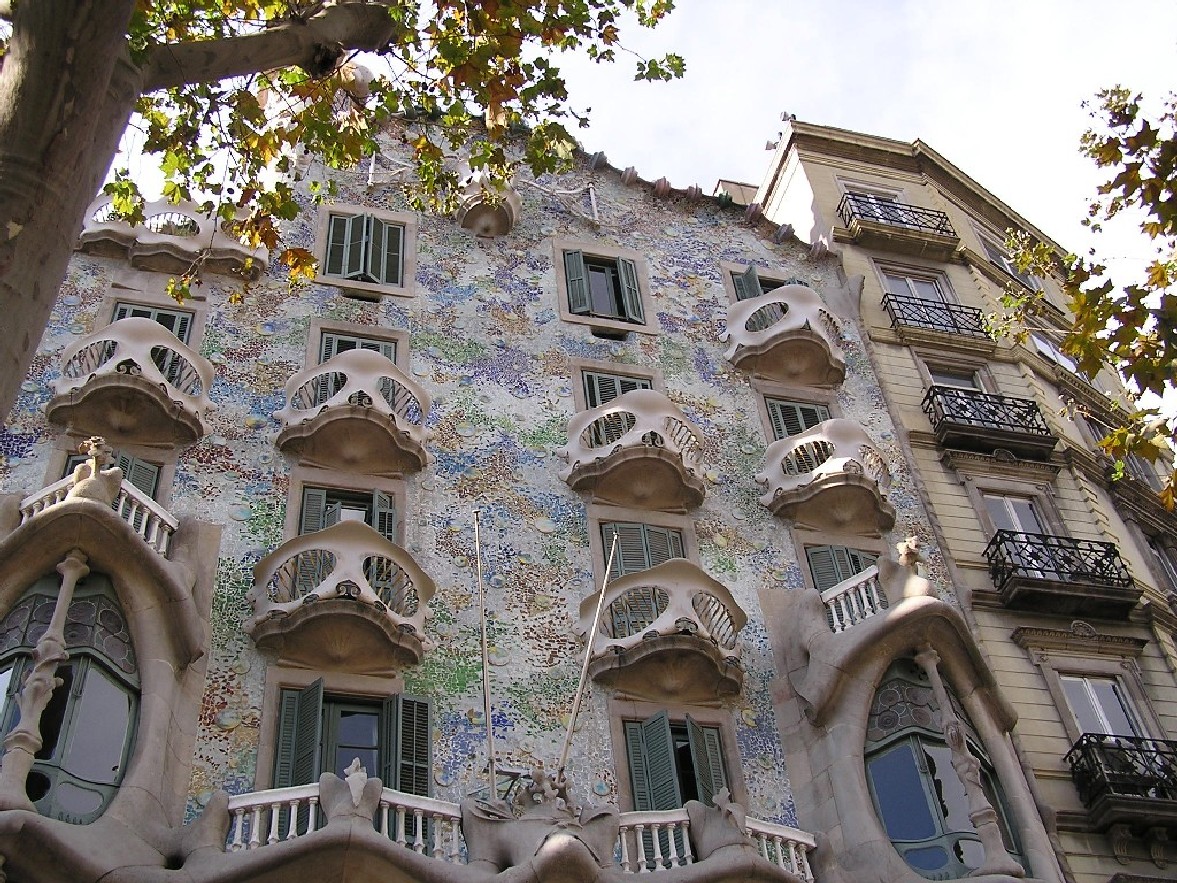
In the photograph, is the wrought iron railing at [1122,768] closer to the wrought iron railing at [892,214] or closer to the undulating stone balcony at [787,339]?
the undulating stone balcony at [787,339]

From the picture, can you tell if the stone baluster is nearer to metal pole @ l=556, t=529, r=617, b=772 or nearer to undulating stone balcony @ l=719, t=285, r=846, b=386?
metal pole @ l=556, t=529, r=617, b=772

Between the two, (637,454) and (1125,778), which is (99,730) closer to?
(637,454)

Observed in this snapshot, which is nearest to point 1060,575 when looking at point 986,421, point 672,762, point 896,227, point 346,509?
point 986,421

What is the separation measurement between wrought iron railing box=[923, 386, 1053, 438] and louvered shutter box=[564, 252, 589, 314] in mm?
5730

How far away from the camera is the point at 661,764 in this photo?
15.4m

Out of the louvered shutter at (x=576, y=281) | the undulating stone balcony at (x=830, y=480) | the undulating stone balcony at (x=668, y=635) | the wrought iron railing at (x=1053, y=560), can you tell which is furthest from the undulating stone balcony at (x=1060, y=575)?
the louvered shutter at (x=576, y=281)

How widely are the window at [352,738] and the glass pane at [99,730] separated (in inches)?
66.4

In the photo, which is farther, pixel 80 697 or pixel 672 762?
pixel 672 762

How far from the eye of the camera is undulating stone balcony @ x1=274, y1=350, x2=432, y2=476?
17.3 m

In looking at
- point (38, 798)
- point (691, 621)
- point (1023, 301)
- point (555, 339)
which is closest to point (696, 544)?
point (691, 621)

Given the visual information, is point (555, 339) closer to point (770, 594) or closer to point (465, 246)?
point (465, 246)

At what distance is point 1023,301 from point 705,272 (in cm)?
613

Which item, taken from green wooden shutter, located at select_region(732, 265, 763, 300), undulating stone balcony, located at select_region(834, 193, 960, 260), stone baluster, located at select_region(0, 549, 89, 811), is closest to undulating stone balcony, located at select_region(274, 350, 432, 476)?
stone baluster, located at select_region(0, 549, 89, 811)

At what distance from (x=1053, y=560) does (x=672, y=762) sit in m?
7.55
